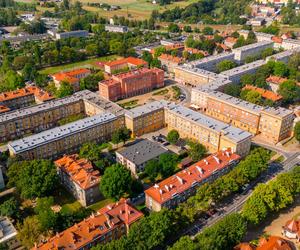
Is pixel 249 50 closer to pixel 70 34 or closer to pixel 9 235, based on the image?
pixel 70 34

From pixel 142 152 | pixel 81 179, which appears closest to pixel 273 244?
pixel 142 152

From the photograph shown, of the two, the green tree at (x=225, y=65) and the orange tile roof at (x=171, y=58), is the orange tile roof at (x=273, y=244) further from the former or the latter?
the orange tile roof at (x=171, y=58)

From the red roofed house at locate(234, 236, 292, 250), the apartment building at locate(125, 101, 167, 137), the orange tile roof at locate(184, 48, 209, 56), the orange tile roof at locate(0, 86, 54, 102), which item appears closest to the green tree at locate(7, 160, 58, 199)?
the apartment building at locate(125, 101, 167, 137)

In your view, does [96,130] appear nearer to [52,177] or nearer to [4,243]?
[52,177]

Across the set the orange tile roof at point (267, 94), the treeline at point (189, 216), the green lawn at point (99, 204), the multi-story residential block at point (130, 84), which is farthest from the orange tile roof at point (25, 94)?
the orange tile roof at point (267, 94)

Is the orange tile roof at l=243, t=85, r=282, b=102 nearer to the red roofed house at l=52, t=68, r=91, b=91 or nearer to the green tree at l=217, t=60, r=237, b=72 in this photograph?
the green tree at l=217, t=60, r=237, b=72

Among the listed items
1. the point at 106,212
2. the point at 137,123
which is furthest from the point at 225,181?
the point at 137,123
